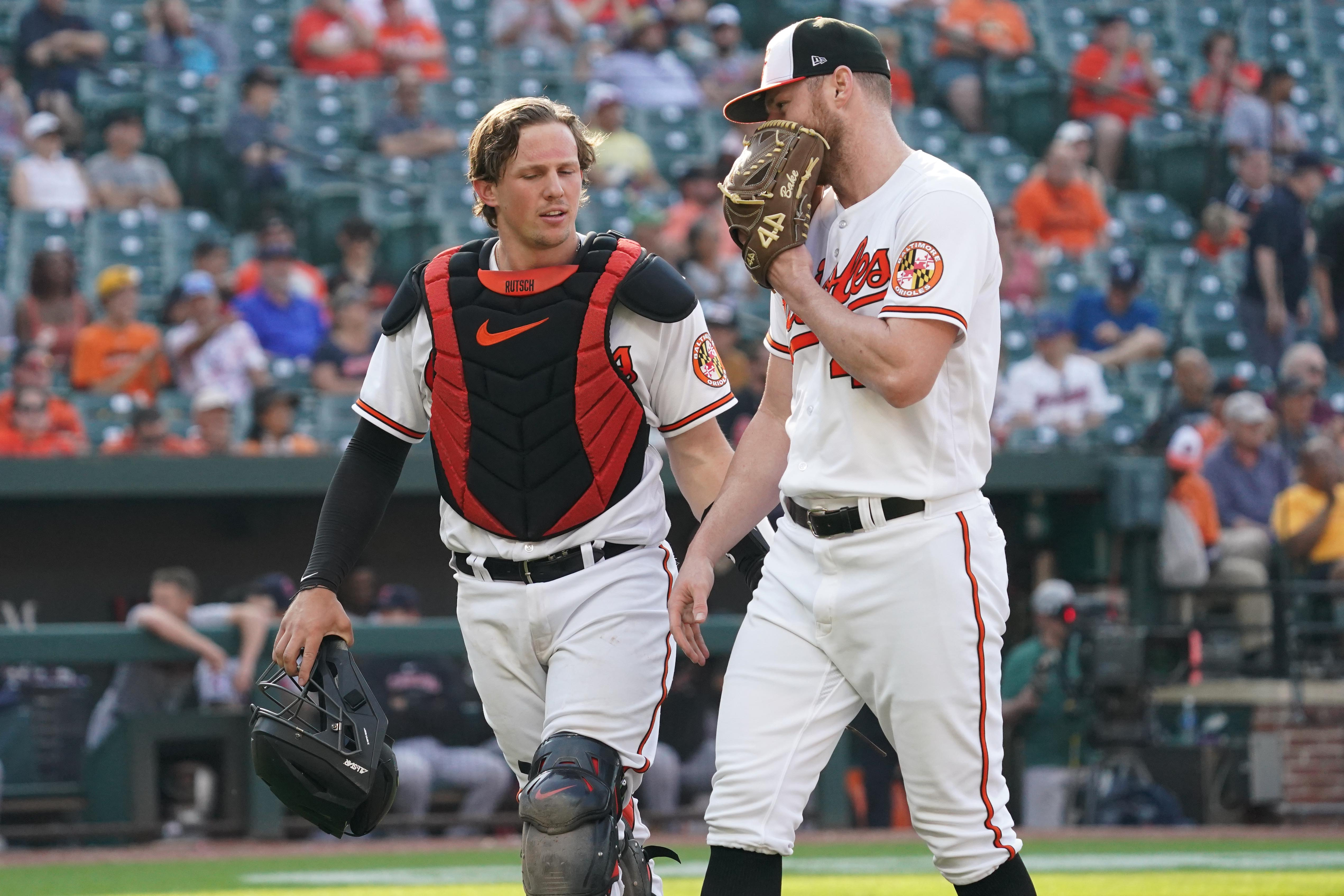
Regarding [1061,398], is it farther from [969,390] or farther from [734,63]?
[969,390]

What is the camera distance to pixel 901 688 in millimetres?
3246

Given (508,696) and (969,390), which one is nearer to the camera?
(969,390)

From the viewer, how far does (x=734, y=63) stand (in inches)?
503

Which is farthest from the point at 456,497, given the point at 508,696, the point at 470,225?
the point at 470,225

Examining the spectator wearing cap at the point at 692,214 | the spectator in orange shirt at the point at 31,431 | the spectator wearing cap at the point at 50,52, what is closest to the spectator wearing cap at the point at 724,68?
the spectator wearing cap at the point at 692,214

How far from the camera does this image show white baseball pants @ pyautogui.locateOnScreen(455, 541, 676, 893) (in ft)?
11.8

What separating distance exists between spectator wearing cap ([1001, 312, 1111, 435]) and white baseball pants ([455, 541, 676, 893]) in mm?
6561

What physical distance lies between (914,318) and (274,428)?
6114 millimetres

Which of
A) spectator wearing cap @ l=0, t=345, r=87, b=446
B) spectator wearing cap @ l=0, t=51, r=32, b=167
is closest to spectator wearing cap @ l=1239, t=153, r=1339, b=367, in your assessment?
spectator wearing cap @ l=0, t=345, r=87, b=446

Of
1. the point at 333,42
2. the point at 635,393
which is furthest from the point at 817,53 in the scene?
the point at 333,42

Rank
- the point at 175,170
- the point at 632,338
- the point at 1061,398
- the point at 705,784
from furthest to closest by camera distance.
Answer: the point at 175,170
the point at 1061,398
the point at 705,784
the point at 632,338

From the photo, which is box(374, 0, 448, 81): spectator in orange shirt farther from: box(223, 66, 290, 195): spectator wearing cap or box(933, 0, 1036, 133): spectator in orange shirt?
box(933, 0, 1036, 133): spectator in orange shirt

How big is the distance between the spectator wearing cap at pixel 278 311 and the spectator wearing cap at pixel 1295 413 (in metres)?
5.41

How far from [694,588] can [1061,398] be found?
712 cm
